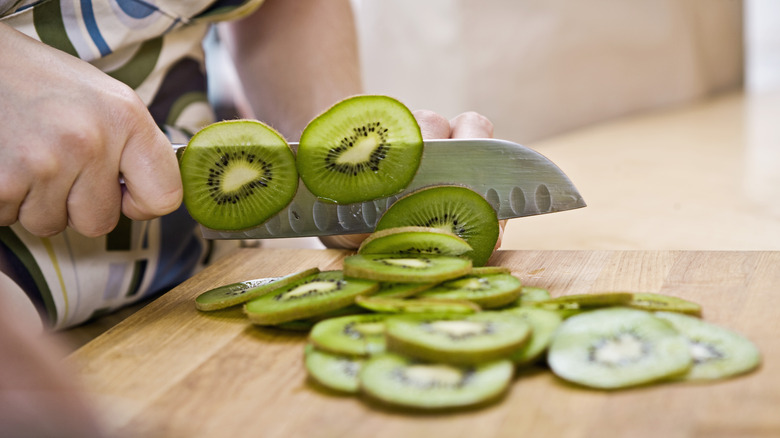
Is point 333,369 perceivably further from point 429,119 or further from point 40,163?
point 429,119

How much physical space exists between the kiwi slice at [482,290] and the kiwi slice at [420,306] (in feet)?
0.13

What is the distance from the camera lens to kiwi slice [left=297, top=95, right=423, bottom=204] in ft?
3.50

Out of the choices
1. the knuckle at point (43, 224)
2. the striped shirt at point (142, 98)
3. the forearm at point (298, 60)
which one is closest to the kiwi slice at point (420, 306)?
the knuckle at point (43, 224)

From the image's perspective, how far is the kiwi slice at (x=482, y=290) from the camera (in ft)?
2.88

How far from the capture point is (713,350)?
2.53 ft

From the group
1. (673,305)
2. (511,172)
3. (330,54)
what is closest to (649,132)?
(330,54)

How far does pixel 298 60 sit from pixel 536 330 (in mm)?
967

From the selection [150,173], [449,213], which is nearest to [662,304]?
[449,213]

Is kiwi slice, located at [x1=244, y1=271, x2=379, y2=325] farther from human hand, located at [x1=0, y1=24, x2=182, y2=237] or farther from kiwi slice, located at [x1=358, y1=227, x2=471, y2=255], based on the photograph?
human hand, located at [x1=0, y1=24, x2=182, y2=237]

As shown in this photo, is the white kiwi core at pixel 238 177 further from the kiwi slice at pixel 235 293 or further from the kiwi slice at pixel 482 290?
the kiwi slice at pixel 482 290

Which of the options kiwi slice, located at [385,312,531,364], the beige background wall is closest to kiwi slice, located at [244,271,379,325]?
kiwi slice, located at [385,312,531,364]

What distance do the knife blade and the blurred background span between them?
331mm

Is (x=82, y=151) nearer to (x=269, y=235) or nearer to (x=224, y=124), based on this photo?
(x=224, y=124)

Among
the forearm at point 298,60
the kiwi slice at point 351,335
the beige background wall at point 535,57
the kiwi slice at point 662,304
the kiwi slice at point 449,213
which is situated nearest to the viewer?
the kiwi slice at point 351,335
